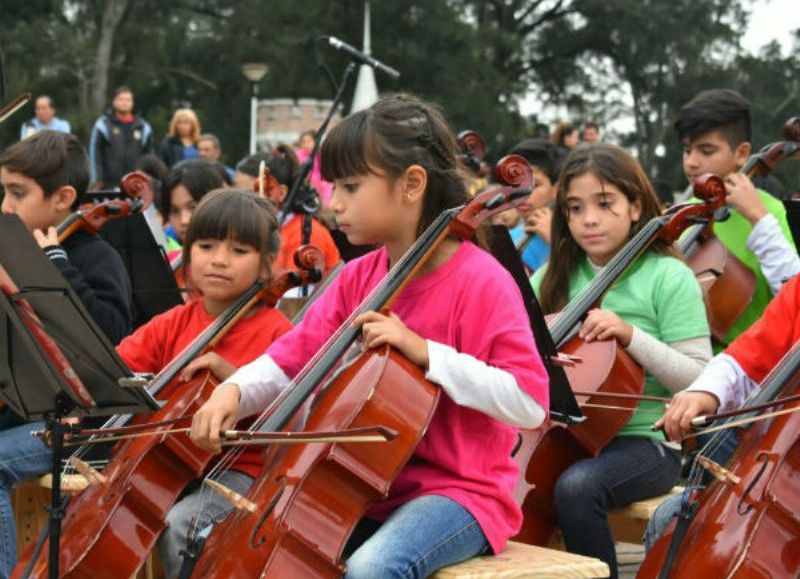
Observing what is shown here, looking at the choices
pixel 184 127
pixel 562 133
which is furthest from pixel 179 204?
pixel 184 127

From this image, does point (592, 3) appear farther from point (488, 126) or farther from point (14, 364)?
point (14, 364)

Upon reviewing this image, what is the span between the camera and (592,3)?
31594 millimetres

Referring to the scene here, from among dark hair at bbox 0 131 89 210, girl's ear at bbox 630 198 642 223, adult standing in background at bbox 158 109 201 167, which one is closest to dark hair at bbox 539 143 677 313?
girl's ear at bbox 630 198 642 223

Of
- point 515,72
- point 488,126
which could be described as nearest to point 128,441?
point 488,126

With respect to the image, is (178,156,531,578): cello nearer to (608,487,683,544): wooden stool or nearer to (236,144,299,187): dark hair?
(608,487,683,544): wooden stool

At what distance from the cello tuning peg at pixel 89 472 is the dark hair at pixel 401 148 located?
98 centimetres

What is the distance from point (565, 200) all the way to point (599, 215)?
135mm

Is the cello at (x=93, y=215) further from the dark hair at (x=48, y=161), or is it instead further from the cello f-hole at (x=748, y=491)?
the cello f-hole at (x=748, y=491)

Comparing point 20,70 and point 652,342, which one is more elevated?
point 652,342

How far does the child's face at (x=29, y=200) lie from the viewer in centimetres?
472

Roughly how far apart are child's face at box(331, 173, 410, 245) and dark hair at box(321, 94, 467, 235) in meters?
0.02

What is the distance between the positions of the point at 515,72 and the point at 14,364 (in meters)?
29.3

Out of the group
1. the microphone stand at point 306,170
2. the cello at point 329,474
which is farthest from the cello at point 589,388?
the microphone stand at point 306,170

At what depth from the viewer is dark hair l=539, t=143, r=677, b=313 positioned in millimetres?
4121
